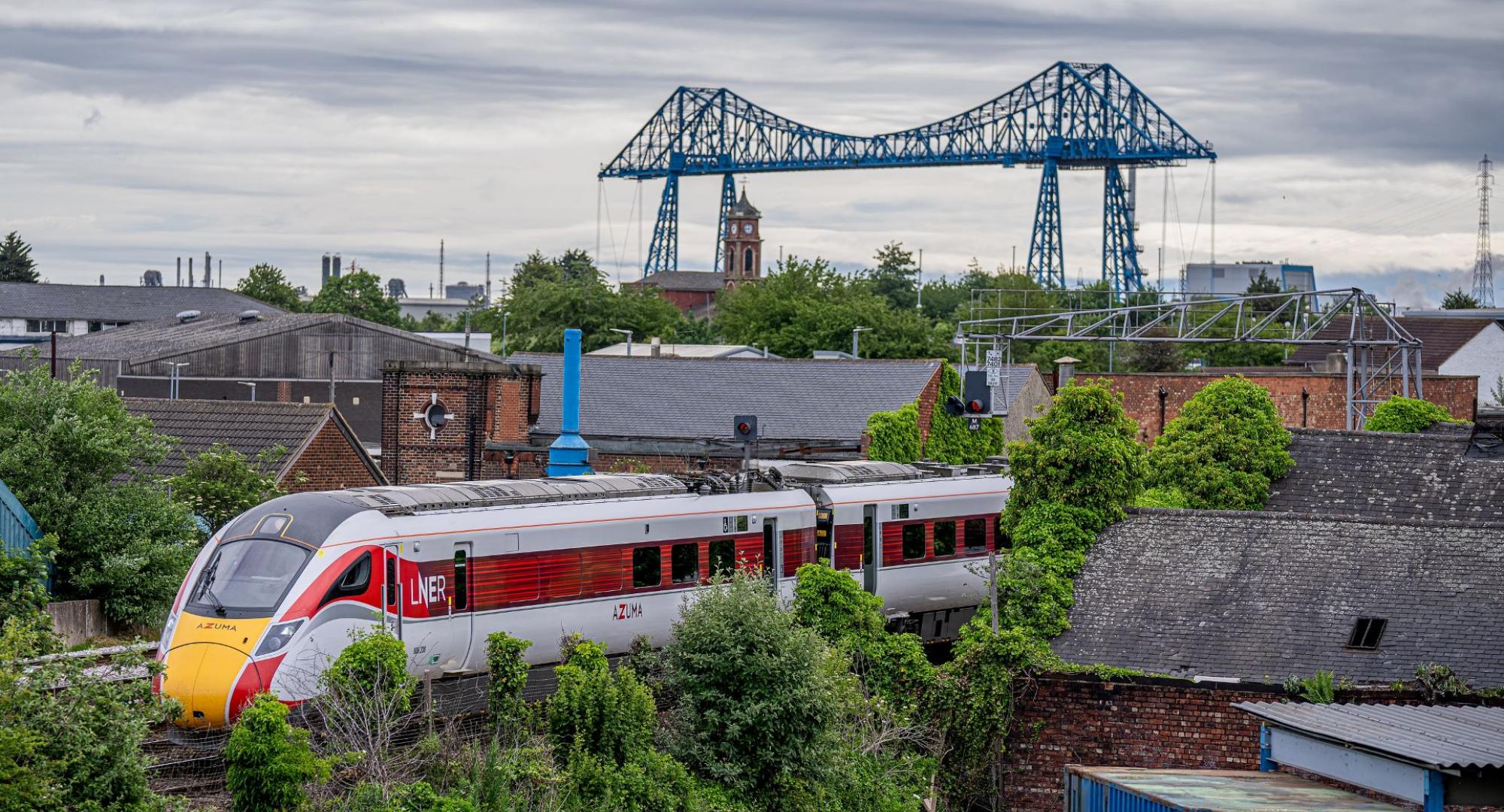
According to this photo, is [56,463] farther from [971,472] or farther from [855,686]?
[971,472]

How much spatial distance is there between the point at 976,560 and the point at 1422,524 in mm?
6879

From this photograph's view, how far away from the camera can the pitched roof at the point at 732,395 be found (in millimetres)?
39062

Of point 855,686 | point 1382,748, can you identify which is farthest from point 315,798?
point 1382,748

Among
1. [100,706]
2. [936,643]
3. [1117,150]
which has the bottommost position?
[936,643]

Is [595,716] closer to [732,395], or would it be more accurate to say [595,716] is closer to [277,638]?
[277,638]

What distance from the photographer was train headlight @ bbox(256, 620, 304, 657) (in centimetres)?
1611

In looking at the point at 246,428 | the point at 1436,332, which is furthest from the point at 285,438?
the point at 1436,332

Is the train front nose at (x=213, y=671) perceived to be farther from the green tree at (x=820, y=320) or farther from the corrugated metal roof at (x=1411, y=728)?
the green tree at (x=820, y=320)

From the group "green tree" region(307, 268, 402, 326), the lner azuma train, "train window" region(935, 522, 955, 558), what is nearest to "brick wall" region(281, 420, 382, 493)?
the lner azuma train

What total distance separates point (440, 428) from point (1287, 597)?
19.2 m

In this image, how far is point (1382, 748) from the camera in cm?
1498

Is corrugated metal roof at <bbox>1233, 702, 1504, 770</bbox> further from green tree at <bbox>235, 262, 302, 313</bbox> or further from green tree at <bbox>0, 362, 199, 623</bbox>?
green tree at <bbox>235, 262, 302, 313</bbox>

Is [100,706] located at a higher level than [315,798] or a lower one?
higher

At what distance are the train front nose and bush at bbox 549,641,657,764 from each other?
10.3 ft
